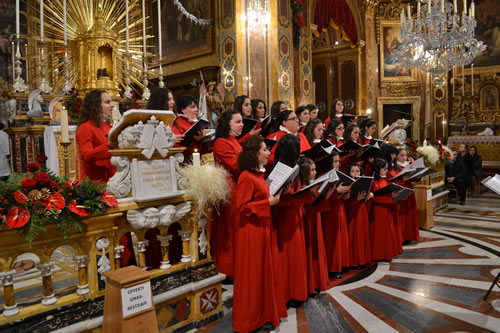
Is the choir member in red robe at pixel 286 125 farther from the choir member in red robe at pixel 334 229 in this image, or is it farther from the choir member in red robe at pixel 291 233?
the choir member in red robe at pixel 291 233

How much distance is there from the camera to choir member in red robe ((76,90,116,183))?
11.1 feet

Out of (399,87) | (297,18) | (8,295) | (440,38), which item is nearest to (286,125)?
(8,295)

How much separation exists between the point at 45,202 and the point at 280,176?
1743 millimetres

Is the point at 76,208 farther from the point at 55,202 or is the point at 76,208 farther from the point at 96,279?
the point at 96,279

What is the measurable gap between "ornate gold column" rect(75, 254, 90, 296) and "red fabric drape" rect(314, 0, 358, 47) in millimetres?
11858

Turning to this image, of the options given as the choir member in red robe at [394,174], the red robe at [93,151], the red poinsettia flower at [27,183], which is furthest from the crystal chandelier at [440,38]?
the red poinsettia flower at [27,183]

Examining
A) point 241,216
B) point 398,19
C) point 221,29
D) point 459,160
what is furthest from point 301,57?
point 241,216

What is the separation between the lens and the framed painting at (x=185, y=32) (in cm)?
1040

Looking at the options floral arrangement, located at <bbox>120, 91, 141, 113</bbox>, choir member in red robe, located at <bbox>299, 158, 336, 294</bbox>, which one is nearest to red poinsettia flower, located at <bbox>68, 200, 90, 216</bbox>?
choir member in red robe, located at <bbox>299, 158, 336, 294</bbox>

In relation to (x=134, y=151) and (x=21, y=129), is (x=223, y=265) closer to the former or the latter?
(x=134, y=151)

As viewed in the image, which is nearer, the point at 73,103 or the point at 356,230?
the point at 356,230

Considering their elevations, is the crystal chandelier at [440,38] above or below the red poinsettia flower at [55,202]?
above

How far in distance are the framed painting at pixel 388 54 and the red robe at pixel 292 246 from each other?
14.6 metres

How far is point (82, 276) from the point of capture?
262 centimetres
